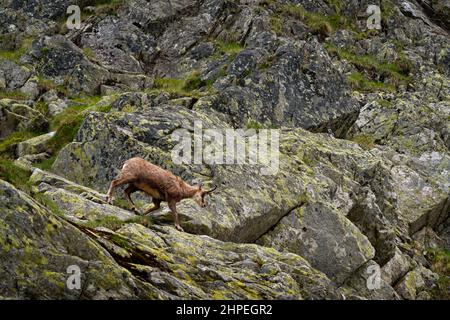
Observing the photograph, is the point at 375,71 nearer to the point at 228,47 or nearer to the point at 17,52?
the point at 228,47

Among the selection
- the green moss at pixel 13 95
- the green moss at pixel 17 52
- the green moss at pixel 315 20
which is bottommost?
the green moss at pixel 13 95

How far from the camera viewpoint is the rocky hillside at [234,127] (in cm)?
1521

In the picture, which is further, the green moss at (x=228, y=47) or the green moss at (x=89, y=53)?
the green moss at (x=228, y=47)

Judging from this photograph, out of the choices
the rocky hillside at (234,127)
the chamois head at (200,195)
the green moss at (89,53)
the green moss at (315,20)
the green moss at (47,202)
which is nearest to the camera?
the rocky hillside at (234,127)

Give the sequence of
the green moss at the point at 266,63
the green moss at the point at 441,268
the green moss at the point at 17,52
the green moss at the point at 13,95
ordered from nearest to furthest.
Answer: the green moss at the point at 441,268, the green moss at the point at 266,63, the green moss at the point at 13,95, the green moss at the point at 17,52

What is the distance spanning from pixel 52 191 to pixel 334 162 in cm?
1378

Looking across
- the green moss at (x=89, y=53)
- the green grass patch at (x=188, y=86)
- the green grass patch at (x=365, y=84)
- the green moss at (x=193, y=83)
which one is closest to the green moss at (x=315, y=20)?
the green grass patch at (x=365, y=84)

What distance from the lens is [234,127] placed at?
31625 mm

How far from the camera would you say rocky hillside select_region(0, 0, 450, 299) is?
15211mm

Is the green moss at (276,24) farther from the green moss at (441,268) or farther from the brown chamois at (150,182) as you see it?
the brown chamois at (150,182)

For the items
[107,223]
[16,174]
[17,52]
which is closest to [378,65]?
[17,52]

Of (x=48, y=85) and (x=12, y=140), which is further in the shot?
(x=48, y=85)

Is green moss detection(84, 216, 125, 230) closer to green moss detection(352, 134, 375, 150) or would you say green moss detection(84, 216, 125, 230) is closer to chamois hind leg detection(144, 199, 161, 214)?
chamois hind leg detection(144, 199, 161, 214)

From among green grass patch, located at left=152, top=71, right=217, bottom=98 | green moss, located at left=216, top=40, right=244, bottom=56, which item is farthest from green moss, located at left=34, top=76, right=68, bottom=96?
green moss, located at left=216, top=40, right=244, bottom=56
